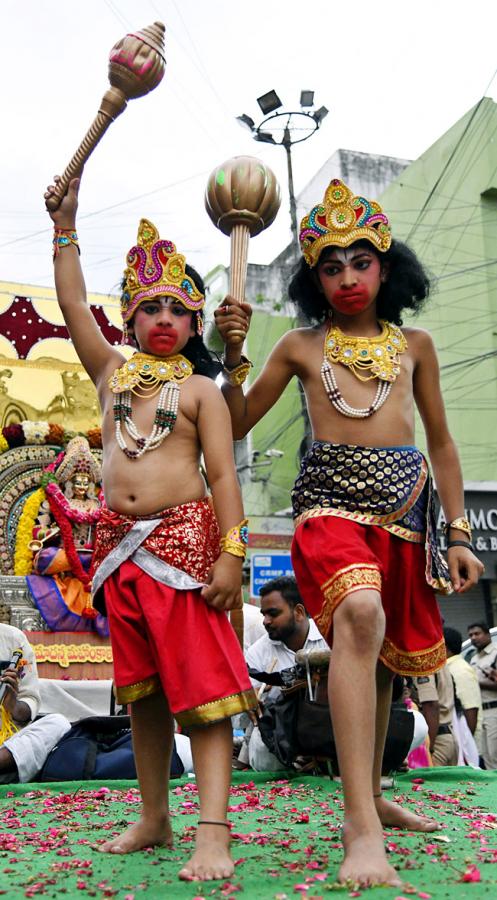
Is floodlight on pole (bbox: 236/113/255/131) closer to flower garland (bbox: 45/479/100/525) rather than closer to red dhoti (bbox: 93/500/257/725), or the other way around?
flower garland (bbox: 45/479/100/525)

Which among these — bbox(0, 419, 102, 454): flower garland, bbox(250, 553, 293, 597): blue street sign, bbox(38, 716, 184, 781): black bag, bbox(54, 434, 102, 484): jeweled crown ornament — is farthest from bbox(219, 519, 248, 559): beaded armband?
bbox(250, 553, 293, 597): blue street sign

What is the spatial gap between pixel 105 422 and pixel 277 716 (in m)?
2.42

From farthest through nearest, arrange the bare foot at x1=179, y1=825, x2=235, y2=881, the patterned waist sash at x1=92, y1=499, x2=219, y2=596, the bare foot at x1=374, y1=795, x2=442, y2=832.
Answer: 1. the bare foot at x1=374, y1=795, x2=442, y2=832
2. the patterned waist sash at x1=92, y1=499, x2=219, y2=596
3. the bare foot at x1=179, y1=825, x2=235, y2=881

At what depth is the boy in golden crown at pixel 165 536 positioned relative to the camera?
2.69 meters

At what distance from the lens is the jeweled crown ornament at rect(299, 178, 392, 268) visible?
10.3 feet

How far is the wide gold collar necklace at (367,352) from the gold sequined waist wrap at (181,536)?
2.12ft

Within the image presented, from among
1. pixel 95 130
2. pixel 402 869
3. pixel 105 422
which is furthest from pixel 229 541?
pixel 95 130

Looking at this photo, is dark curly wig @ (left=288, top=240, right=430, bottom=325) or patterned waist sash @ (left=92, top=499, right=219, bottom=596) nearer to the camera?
patterned waist sash @ (left=92, top=499, right=219, bottom=596)

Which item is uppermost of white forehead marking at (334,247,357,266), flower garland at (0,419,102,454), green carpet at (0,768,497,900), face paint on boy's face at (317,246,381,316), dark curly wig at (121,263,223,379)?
flower garland at (0,419,102,454)

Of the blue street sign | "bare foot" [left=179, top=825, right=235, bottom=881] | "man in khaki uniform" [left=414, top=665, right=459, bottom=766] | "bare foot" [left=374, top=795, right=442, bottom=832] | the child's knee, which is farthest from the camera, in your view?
the blue street sign

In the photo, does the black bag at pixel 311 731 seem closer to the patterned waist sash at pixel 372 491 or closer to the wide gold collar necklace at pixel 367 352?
the patterned waist sash at pixel 372 491

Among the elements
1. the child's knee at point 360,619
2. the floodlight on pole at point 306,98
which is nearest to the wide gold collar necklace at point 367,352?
the child's knee at point 360,619

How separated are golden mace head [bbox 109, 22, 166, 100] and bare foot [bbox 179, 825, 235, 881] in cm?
235

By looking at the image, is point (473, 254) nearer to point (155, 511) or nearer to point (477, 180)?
point (477, 180)
